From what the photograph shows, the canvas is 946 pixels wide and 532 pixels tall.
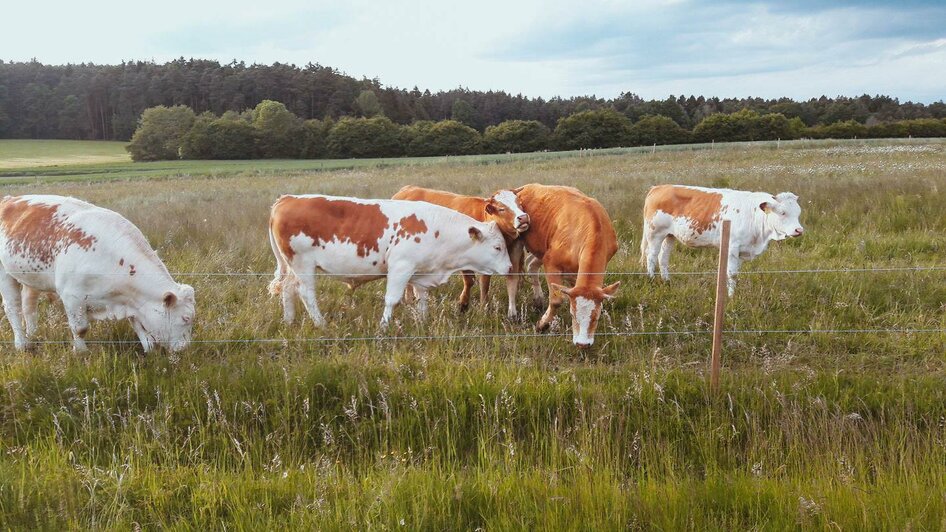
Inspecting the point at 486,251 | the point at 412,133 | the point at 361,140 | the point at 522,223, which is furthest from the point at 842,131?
the point at 486,251

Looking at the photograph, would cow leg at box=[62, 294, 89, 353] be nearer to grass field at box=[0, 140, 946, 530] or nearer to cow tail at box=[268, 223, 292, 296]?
grass field at box=[0, 140, 946, 530]

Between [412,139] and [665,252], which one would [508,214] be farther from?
[412,139]

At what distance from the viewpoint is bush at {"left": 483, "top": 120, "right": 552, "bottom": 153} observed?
90312 millimetres

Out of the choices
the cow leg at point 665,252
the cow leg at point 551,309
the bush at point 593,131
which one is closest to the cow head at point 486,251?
the cow leg at point 551,309

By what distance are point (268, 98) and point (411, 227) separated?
321 feet

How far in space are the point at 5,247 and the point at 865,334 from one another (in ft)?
30.2

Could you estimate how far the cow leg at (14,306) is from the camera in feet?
21.8

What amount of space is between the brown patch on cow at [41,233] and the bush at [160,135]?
7525 cm

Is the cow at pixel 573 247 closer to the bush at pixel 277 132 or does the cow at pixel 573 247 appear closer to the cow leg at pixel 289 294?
the cow leg at pixel 289 294

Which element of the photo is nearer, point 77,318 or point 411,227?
point 77,318

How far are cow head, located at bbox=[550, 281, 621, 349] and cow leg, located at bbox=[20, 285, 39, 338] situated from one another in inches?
229

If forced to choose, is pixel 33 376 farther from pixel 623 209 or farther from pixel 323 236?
pixel 623 209

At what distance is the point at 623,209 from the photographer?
13688 mm

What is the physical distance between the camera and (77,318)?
6.37m
